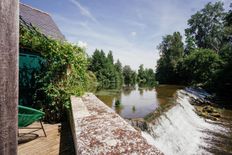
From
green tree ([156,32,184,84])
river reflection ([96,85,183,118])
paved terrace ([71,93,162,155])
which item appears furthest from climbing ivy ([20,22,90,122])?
green tree ([156,32,184,84])

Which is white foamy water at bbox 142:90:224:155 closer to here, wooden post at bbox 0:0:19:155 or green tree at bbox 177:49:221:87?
wooden post at bbox 0:0:19:155

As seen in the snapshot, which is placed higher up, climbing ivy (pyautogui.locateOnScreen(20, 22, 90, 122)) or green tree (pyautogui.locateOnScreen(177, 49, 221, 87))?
green tree (pyautogui.locateOnScreen(177, 49, 221, 87))

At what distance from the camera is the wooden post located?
897mm

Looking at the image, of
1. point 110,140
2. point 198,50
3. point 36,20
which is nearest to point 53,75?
point 36,20

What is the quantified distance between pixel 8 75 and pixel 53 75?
16.7 ft

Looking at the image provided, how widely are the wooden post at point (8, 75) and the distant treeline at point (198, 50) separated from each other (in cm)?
3251

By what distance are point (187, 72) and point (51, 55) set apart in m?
39.3

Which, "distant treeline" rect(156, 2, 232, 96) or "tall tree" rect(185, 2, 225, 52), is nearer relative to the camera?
"distant treeline" rect(156, 2, 232, 96)

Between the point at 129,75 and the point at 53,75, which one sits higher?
the point at 129,75

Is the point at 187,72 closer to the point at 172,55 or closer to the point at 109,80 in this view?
the point at 172,55

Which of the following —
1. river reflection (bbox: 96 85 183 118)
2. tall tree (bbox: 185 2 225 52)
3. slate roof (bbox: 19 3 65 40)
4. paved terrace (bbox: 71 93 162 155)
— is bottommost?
river reflection (bbox: 96 85 183 118)

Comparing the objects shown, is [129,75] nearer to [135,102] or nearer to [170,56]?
[170,56]

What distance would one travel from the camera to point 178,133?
10680 millimetres

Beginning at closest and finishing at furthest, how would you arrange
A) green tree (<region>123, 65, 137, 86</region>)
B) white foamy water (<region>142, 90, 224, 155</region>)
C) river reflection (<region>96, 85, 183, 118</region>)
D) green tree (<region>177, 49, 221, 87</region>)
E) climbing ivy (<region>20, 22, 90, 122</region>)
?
climbing ivy (<region>20, 22, 90, 122</region>) < white foamy water (<region>142, 90, 224, 155</region>) < river reflection (<region>96, 85, 183, 118</region>) < green tree (<region>177, 49, 221, 87</region>) < green tree (<region>123, 65, 137, 86</region>)
